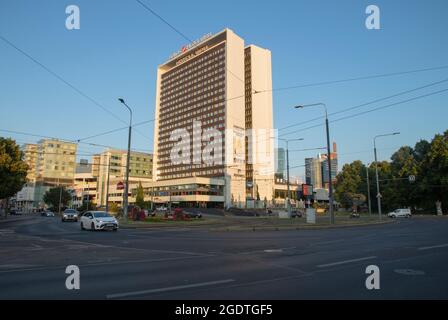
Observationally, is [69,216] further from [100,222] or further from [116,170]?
[116,170]

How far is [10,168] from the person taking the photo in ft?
158

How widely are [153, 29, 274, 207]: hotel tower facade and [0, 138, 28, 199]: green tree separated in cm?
7465

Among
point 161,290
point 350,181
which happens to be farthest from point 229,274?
point 350,181

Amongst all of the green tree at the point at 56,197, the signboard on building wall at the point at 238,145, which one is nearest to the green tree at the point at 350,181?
the signboard on building wall at the point at 238,145

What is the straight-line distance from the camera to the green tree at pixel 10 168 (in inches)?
1843

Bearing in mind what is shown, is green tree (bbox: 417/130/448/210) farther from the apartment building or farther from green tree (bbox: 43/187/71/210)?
the apartment building

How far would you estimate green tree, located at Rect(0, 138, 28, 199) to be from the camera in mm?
46812

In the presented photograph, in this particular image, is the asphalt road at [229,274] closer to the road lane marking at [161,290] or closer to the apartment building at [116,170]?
the road lane marking at [161,290]

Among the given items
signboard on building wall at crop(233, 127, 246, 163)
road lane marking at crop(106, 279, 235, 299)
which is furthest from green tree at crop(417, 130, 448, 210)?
road lane marking at crop(106, 279, 235, 299)

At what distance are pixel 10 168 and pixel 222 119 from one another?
281 ft

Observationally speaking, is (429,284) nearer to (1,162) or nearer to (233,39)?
(1,162)

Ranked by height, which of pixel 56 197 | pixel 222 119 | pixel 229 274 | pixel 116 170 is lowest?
pixel 229 274
